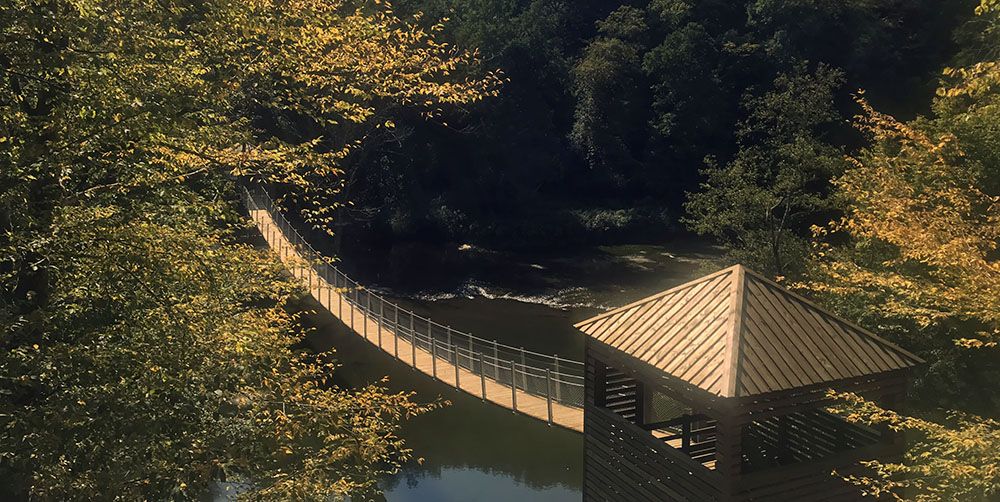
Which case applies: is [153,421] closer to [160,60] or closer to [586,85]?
[160,60]

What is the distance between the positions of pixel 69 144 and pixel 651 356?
17.7ft

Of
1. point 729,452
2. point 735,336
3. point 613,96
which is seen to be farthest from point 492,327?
point 729,452

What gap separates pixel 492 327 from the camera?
24953mm

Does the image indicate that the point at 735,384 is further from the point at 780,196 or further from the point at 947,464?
the point at 780,196

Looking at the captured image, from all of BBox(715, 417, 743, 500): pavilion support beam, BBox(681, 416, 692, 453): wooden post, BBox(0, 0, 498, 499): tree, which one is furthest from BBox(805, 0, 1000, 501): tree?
BBox(0, 0, 498, 499): tree

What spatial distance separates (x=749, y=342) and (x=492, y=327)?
18168mm

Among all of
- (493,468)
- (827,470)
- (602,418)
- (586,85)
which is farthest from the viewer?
(586,85)

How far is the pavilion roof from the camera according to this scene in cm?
689

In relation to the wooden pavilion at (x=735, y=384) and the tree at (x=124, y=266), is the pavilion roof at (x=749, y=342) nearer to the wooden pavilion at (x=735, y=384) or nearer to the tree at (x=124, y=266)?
the wooden pavilion at (x=735, y=384)

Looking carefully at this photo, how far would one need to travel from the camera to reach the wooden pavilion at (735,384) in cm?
687

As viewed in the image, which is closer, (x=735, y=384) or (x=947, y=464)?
(x=947, y=464)

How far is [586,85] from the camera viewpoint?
33.8 metres

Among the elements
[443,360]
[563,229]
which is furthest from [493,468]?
[563,229]

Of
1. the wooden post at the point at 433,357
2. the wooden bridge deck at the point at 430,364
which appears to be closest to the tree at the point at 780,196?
the wooden bridge deck at the point at 430,364
